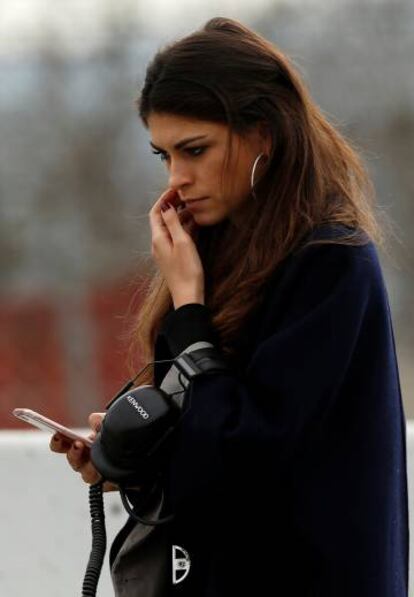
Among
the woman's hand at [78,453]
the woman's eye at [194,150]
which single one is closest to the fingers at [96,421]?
the woman's hand at [78,453]

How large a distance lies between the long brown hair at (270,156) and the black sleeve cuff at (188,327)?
0.02 meters

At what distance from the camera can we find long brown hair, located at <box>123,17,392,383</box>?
2395 millimetres

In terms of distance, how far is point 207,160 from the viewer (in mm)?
2416

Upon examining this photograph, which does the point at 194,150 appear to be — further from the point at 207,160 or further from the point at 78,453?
the point at 78,453

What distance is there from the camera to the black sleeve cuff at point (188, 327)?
7.84 feet

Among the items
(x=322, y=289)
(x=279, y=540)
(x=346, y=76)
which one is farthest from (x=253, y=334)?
(x=346, y=76)

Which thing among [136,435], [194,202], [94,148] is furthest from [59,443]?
[94,148]

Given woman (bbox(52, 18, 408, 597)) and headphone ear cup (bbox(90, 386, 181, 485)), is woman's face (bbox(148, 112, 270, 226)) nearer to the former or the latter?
woman (bbox(52, 18, 408, 597))

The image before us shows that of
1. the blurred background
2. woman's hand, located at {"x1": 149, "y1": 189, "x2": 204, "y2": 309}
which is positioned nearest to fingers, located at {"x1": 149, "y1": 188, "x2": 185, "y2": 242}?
woman's hand, located at {"x1": 149, "y1": 189, "x2": 204, "y2": 309}

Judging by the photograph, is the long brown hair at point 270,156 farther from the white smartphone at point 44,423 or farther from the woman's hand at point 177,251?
the white smartphone at point 44,423

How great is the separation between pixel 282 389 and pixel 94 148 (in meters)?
14.4

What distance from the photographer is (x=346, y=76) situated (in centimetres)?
1583

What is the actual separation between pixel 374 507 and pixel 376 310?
0.29m

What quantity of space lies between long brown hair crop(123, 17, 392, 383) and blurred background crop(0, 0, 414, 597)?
12.4 metres
